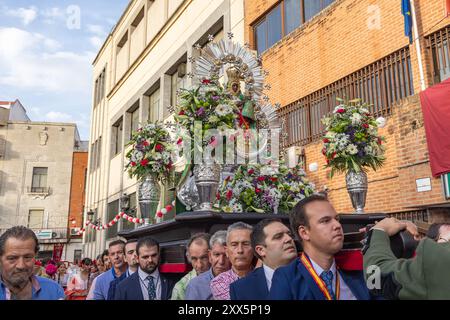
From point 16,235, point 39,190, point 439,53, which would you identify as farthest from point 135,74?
point 16,235

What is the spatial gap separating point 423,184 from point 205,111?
4116 mm

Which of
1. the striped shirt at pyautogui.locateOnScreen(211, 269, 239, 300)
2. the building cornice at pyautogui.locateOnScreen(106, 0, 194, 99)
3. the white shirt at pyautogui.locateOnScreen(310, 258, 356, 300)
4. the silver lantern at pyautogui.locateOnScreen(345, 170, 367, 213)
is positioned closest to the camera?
the white shirt at pyautogui.locateOnScreen(310, 258, 356, 300)

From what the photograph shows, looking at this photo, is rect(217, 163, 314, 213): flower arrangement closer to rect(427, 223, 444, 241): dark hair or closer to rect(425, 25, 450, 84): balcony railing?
rect(427, 223, 444, 241): dark hair

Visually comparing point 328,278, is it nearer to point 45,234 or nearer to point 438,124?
point 438,124

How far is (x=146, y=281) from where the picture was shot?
137 inches

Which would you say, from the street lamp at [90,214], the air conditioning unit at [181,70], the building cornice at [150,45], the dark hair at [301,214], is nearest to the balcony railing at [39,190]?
the street lamp at [90,214]

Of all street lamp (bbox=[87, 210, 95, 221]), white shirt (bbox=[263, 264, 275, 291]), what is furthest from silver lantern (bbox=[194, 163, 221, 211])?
street lamp (bbox=[87, 210, 95, 221])

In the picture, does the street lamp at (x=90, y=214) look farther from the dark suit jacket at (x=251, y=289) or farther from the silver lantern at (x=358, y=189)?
the dark suit jacket at (x=251, y=289)

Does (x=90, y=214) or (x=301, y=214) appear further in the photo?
(x=90, y=214)

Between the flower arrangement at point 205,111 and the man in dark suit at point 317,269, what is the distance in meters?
2.82

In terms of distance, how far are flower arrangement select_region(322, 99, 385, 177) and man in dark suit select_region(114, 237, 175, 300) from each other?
2.95 meters

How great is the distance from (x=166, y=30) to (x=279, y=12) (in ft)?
25.9

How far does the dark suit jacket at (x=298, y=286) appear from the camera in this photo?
188 centimetres

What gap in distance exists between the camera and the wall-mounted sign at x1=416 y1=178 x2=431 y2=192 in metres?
6.90
